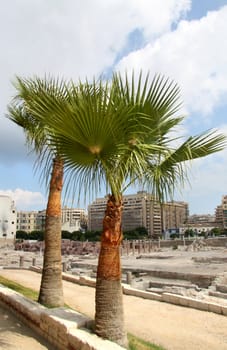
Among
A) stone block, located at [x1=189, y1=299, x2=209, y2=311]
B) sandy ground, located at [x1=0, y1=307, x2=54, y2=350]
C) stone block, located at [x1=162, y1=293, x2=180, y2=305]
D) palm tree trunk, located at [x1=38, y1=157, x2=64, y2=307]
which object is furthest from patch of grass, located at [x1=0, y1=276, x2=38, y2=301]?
stone block, located at [x1=189, y1=299, x2=209, y2=311]

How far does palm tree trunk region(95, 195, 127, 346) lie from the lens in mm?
4918

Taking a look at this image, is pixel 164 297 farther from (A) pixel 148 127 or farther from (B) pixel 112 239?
(A) pixel 148 127

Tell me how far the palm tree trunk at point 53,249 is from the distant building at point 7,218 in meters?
93.0

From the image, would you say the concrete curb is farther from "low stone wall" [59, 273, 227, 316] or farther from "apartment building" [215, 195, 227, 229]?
"apartment building" [215, 195, 227, 229]

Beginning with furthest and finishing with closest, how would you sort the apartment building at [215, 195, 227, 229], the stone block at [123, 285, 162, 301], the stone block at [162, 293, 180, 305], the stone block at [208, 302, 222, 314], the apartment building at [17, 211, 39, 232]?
the apartment building at [215, 195, 227, 229] < the apartment building at [17, 211, 39, 232] < the stone block at [123, 285, 162, 301] < the stone block at [162, 293, 180, 305] < the stone block at [208, 302, 222, 314]

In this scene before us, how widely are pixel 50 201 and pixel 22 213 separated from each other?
474 ft

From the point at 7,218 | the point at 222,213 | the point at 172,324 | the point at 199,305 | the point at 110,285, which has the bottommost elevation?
the point at 172,324

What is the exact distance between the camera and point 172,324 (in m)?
7.19

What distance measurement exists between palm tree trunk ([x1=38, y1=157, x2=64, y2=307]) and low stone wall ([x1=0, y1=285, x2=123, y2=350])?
65cm

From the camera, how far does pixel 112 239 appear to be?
16.3 ft

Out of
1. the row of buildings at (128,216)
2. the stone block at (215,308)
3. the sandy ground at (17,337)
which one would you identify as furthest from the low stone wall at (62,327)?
the stone block at (215,308)

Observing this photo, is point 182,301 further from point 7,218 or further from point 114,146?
point 7,218

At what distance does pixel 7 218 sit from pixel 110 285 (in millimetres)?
98412

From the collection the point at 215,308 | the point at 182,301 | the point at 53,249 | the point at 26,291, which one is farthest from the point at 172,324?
the point at 26,291
